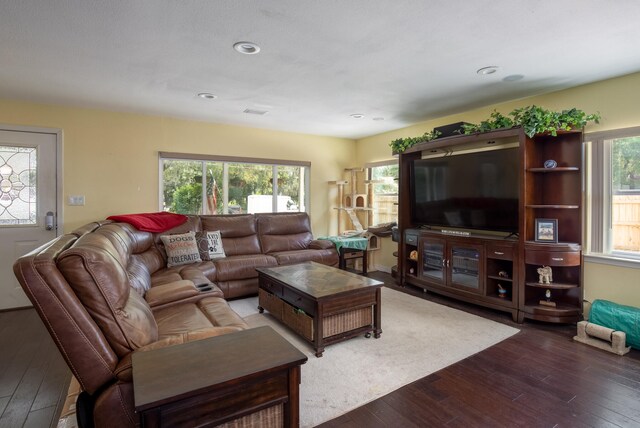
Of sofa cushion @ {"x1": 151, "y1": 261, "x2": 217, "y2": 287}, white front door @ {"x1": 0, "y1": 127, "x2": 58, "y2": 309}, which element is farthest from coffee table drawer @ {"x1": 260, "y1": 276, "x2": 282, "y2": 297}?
white front door @ {"x1": 0, "y1": 127, "x2": 58, "y2": 309}

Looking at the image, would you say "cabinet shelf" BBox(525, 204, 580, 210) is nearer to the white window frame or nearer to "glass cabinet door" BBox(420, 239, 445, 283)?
the white window frame

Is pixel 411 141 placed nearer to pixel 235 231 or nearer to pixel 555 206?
pixel 555 206

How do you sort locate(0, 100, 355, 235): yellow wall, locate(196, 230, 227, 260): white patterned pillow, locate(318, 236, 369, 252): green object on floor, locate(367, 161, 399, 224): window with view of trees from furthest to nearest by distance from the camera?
locate(367, 161, 399, 224): window with view of trees
locate(318, 236, 369, 252): green object on floor
locate(196, 230, 227, 260): white patterned pillow
locate(0, 100, 355, 235): yellow wall

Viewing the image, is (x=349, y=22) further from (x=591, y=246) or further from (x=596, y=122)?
(x=591, y=246)

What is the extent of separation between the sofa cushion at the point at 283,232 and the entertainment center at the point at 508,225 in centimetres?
170

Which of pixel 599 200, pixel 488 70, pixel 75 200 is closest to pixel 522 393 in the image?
pixel 599 200

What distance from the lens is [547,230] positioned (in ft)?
11.0

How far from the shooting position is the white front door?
12.5 feet

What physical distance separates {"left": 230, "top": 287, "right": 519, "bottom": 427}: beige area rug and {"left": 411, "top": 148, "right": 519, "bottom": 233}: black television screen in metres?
1.14

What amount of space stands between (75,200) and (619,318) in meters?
5.90

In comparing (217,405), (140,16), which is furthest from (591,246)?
(140,16)

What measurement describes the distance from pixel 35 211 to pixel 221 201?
89.0 inches

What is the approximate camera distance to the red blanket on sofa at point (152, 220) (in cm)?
380

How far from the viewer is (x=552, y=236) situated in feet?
10.9
